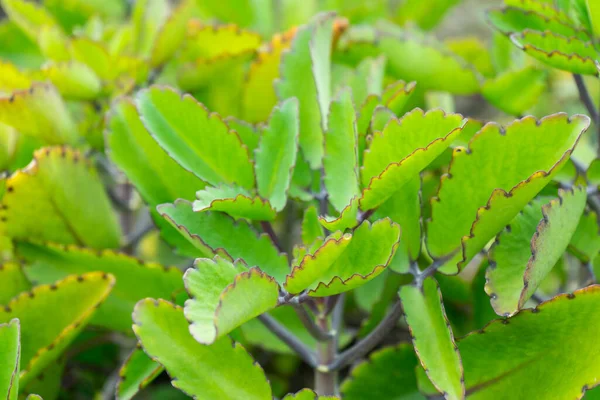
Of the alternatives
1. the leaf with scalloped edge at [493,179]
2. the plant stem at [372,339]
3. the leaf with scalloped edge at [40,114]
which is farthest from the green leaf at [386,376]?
the leaf with scalloped edge at [40,114]

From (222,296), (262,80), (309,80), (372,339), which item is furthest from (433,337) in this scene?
(262,80)

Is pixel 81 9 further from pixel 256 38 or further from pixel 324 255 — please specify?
pixel 324 255

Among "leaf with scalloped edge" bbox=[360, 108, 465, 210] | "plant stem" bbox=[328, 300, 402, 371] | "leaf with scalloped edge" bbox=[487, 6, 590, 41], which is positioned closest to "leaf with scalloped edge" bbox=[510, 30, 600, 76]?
"leaf with scalloped edge" bbox=[487, 6, 590, 41]

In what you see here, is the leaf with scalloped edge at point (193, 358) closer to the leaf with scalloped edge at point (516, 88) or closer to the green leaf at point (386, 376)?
the green leaf at point (386, 376)

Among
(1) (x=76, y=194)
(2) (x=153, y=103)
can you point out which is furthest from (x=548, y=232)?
(1) (x=76, y=194)

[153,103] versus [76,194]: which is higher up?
[153,103]

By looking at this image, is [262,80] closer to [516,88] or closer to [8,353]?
[516,88]
